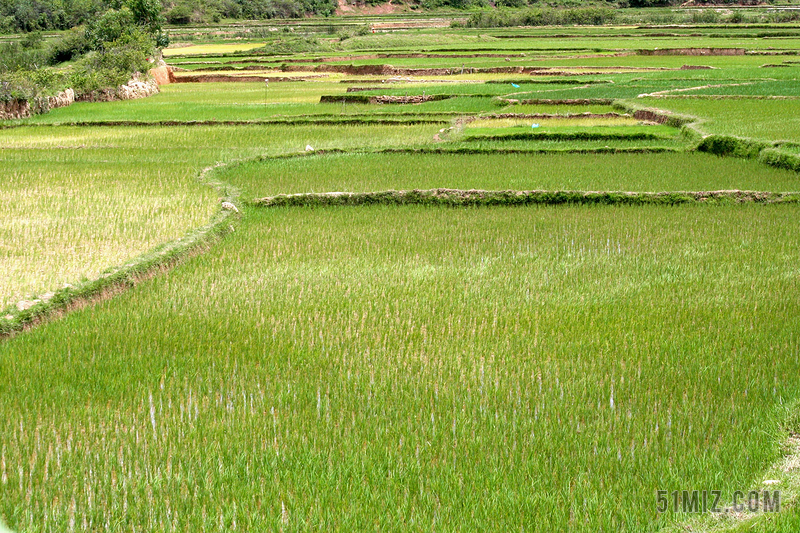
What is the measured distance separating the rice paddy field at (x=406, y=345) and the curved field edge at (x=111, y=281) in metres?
0.03

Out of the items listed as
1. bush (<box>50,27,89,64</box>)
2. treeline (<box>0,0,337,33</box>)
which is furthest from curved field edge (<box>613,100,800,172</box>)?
treeline (<box>0,0,337,33</box>)

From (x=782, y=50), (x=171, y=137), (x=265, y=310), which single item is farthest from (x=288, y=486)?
(x=782, y=50)

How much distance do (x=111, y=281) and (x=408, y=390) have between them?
2639 millimetres

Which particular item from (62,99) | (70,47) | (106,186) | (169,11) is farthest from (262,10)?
(106,186)

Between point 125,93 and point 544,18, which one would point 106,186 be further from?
point 544,18

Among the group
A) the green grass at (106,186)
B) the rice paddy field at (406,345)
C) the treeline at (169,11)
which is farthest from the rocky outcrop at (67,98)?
the treeline at (169,11)

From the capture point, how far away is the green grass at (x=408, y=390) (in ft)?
9.76

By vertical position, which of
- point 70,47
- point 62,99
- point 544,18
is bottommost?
point 62,99

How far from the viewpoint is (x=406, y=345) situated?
4.61 m

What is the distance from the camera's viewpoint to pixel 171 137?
13883 millimetres

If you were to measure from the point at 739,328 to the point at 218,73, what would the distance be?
26.4 metres

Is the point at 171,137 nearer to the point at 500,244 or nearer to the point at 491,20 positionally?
the point at 500,244

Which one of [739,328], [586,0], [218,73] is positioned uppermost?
[586,0]

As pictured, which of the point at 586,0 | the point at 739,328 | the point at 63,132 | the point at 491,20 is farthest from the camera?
the point at 586,0
